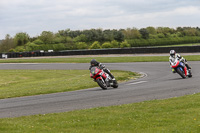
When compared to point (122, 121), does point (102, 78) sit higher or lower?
higher

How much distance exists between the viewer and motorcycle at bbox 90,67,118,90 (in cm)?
1767

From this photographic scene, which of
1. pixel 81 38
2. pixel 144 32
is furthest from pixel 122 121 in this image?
pixel 144 32

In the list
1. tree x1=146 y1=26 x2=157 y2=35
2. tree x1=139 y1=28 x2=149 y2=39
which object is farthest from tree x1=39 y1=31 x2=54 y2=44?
tree x1=146 y1=26 x2=157 y2=35

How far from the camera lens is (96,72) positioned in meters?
17.6

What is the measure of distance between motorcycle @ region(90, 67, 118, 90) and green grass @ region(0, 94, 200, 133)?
20.9 feet

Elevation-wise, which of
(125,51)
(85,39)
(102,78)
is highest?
(85,39)

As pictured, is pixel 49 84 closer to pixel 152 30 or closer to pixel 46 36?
pixel 46 36

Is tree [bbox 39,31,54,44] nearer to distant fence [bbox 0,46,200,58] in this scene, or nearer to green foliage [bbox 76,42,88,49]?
green foliage [bbox 76,42,88,49]

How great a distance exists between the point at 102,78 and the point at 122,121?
9.22 meters

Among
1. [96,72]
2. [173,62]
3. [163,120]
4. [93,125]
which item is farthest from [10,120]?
[173,62]

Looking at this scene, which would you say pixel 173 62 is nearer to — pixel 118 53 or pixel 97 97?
pixel 97 97

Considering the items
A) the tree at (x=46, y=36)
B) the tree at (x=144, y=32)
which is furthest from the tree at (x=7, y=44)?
the tree at (x=144, y=32)

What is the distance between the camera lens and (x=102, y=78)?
1808cm

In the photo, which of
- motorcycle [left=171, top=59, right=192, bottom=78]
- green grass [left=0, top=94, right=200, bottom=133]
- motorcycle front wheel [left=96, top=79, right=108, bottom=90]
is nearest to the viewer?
green grass [left=0, top=94, right=200, bottom=133]
